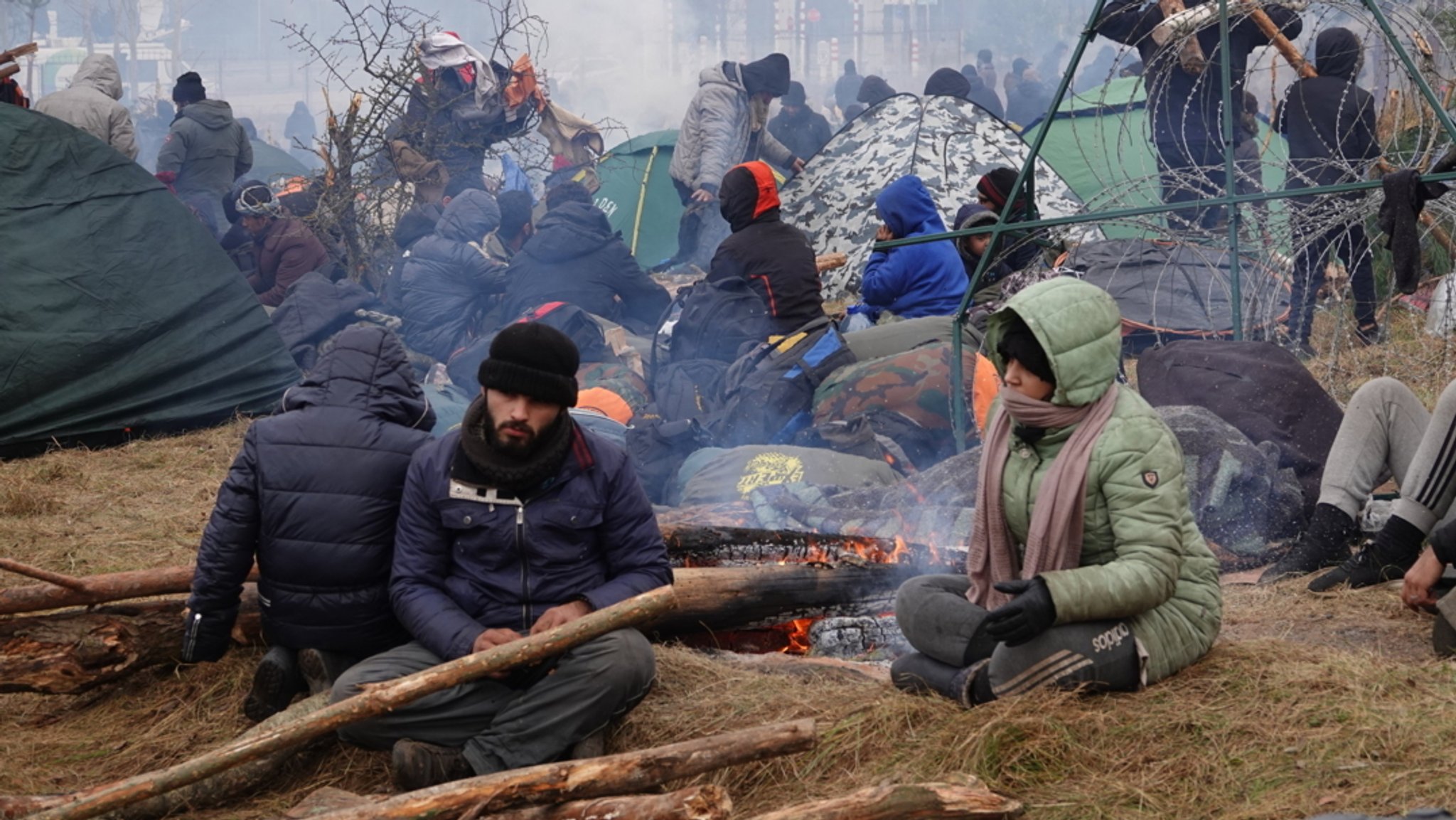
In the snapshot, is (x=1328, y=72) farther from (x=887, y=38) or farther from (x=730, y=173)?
(x=887, y=38)

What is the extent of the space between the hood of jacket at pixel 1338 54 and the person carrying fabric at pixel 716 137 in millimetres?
5298

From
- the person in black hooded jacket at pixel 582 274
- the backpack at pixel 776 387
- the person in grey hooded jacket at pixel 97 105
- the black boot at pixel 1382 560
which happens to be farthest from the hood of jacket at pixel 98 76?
the black boot at pixel 1382 560

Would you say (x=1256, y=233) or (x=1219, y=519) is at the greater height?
(x=1256, y=233)

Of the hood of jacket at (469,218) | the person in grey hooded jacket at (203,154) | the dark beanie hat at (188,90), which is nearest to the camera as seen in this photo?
the hood of jacket at (469,218)

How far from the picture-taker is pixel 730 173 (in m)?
8.75

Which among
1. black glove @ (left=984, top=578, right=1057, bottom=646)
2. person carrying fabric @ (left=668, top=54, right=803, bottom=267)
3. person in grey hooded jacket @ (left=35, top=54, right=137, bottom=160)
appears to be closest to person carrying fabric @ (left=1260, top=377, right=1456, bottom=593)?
black glove @ (left=984, top=578, right=1057, bottom=646)

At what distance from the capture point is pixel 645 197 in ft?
50.7

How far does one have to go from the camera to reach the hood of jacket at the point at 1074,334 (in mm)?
3609

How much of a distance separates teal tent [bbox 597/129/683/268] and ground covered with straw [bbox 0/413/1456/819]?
10691mm

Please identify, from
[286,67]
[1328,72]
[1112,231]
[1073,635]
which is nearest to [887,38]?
[286,67]

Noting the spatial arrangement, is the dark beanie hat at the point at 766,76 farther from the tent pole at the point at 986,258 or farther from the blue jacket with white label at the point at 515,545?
the blue jacket with white label at the point at 515,545

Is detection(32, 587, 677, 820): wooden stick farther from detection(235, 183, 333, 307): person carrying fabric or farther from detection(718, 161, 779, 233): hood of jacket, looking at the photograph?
detection(235, 183, 333, 307): person carrying fabric

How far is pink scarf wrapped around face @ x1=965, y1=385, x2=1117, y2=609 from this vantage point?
11.8ft

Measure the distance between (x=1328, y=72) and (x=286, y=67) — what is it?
47239 millimetres
